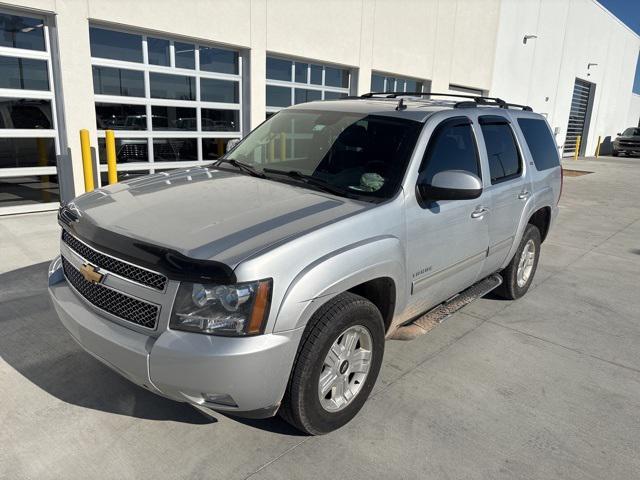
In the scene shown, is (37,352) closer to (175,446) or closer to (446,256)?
(175,446)

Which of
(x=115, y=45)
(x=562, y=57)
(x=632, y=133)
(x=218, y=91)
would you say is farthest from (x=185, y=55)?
(x=632, y=133)

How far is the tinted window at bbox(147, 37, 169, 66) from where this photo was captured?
8812 mm

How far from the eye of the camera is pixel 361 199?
3010 mm

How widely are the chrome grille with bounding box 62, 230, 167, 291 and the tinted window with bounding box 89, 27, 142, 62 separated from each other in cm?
655

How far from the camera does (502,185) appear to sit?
4.13 m

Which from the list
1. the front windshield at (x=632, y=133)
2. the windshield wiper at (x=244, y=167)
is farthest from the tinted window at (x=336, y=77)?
the front windshield at (x=632, y=133)

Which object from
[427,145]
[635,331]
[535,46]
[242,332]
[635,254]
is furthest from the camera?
[535,46]

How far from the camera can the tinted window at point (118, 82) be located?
816cm

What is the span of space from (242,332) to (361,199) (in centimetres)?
118

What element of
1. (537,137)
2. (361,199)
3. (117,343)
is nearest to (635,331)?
(537,137)

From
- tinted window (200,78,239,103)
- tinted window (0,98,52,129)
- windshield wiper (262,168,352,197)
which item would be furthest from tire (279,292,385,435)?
tinted window (200,78,239,103)

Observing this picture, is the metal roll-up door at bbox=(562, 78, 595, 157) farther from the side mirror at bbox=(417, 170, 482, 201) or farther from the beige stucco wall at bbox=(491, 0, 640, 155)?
the side mirror at bbox=(417, 170, 482, 201)

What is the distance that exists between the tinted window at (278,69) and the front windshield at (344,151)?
291 inches

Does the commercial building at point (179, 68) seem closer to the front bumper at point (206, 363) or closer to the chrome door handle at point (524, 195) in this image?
the front bumper at point (206, 363)
